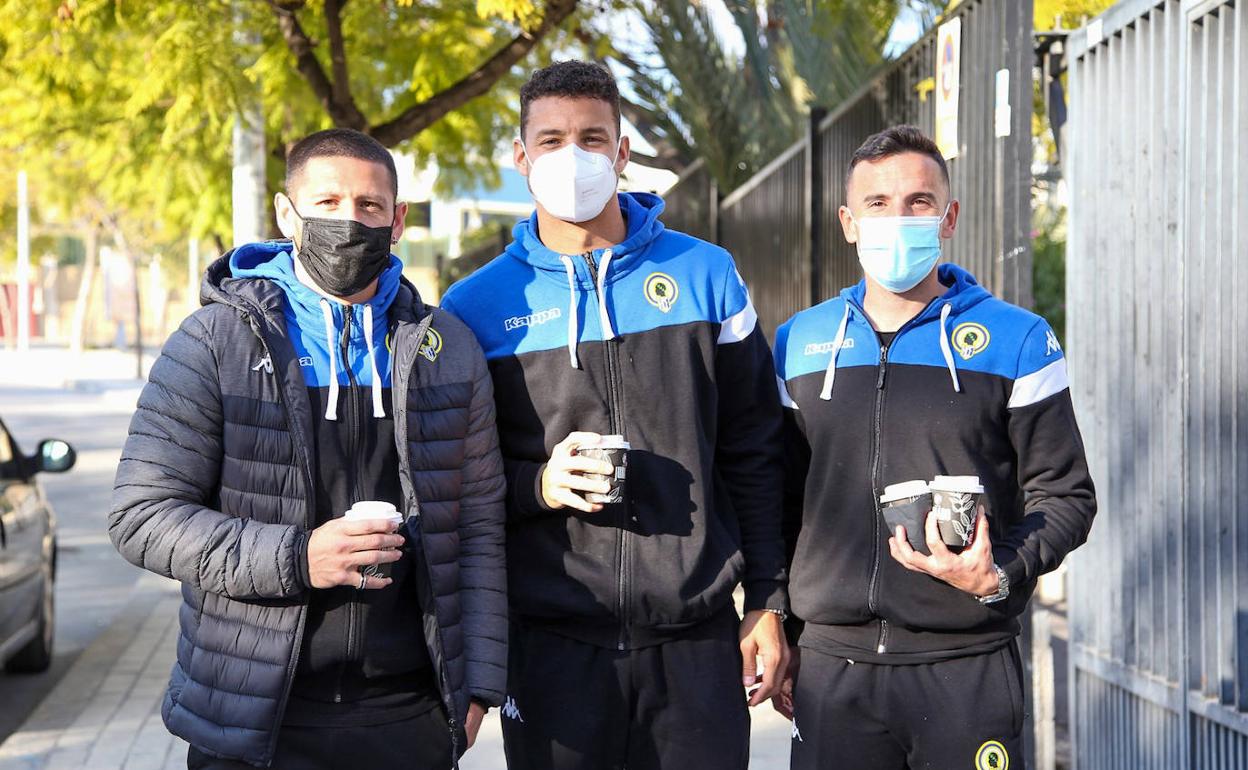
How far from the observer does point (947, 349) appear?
3.44 meters

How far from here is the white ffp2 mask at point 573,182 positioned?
137 inches

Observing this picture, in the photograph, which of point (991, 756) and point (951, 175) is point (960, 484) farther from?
point (951, 175)

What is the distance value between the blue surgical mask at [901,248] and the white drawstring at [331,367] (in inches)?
51.1

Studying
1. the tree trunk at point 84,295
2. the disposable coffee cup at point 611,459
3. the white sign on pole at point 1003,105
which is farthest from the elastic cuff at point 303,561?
the tree trunk at point 84,295

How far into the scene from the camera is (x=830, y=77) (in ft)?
49.4

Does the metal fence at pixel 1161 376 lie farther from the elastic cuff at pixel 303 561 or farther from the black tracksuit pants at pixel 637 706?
the elastic cuff at pixel 303 561

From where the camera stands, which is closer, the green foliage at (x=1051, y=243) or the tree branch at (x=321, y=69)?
the tree branch at (x=321, y=69)

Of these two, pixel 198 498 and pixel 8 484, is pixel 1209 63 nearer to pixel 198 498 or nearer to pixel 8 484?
pixel 198 498

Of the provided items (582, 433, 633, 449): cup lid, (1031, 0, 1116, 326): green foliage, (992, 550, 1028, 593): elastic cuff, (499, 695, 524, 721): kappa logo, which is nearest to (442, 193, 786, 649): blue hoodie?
(499, 695, 524, 721): kappa logo

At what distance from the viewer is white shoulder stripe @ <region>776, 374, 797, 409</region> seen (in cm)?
362

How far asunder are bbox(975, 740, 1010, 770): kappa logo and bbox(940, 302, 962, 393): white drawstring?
0.83 m

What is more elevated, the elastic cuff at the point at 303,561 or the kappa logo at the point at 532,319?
the kappa logo at the point at 532,319

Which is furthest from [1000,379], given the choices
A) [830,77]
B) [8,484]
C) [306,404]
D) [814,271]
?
[830,77]

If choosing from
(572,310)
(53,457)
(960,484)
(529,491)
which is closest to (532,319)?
(572,310)
